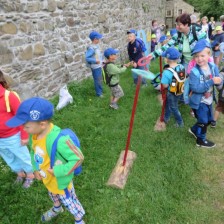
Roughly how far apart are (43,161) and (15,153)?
3.41ft

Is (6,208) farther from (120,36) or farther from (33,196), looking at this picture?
(120,36)

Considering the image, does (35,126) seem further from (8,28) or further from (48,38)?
(48,38)

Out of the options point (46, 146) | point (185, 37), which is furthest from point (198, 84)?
point (46, 146)

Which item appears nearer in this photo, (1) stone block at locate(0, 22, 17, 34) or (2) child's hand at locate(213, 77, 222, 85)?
(2) child's hand at locate(213, 77, 222, 85)

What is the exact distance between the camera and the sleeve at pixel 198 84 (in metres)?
3.98

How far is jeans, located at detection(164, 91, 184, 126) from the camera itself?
491 cm

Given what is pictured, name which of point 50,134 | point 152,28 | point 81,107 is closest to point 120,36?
point 152,28

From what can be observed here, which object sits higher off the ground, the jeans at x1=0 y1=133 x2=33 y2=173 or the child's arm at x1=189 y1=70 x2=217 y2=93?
the child's arm at x1=189 y1=70 x2=217 y2=93

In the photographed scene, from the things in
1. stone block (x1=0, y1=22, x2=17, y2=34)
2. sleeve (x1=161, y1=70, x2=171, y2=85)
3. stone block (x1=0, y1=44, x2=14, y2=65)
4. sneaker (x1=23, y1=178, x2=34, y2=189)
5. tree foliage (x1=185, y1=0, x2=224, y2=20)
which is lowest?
tree foliage (x1=185, y1=0, x2=224, y2=20)

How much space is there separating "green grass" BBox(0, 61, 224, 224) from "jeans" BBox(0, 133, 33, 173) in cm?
33

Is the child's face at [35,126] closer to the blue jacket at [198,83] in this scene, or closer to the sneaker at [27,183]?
the sneaker at [27,183]

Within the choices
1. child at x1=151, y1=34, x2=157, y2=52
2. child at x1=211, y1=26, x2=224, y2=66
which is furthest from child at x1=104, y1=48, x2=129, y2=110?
child at x1=151, y1=34, x2=157, y2=52

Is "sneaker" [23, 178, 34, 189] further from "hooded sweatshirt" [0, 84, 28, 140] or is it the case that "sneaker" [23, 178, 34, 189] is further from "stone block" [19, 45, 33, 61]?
"stone block" [19, 45, 33, 61]

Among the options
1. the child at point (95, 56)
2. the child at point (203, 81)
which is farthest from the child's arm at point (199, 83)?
the child at point (95, 56)
